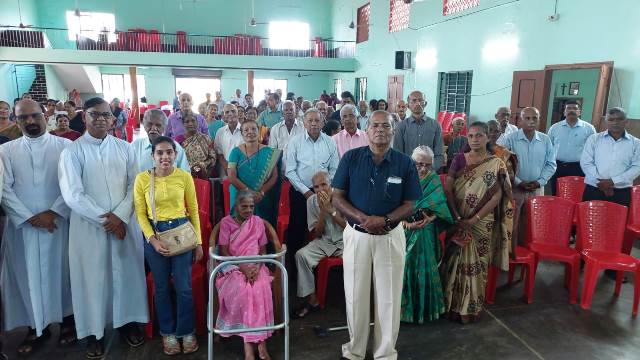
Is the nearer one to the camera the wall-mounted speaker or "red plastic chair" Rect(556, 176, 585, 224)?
"red plastic chair" Rect(556, 176, 585, 224)

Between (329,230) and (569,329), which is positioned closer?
(569,329)

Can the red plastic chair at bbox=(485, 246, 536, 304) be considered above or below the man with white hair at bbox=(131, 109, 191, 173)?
below

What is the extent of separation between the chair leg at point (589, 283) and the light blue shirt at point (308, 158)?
233 centimetres

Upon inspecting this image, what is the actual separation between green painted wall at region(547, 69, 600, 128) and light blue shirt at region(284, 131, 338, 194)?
18.7 ft

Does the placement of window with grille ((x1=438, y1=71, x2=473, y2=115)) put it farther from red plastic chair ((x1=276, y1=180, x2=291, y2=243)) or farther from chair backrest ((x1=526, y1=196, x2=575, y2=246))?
red plastic chair ((x1=276, y1=180, x2=291, y2=243))

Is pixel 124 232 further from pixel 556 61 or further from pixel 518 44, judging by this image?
pixel 518 44

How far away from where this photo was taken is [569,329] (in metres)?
3.31

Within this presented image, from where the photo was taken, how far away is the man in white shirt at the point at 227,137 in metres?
5.04

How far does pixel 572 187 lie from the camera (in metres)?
4.95

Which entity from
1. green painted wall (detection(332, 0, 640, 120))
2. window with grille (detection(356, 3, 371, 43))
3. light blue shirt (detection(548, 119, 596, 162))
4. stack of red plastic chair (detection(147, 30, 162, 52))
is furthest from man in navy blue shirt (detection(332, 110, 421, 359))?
stack of red plastic chair (detection(147, 30, 162, 52))

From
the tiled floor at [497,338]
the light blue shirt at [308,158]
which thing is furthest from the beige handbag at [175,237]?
the light blue shirt at [308,158]

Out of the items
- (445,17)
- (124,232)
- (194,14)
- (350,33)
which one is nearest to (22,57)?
(194,14)

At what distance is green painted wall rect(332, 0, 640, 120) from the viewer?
20.0 feet

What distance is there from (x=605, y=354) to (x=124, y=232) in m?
3.43
